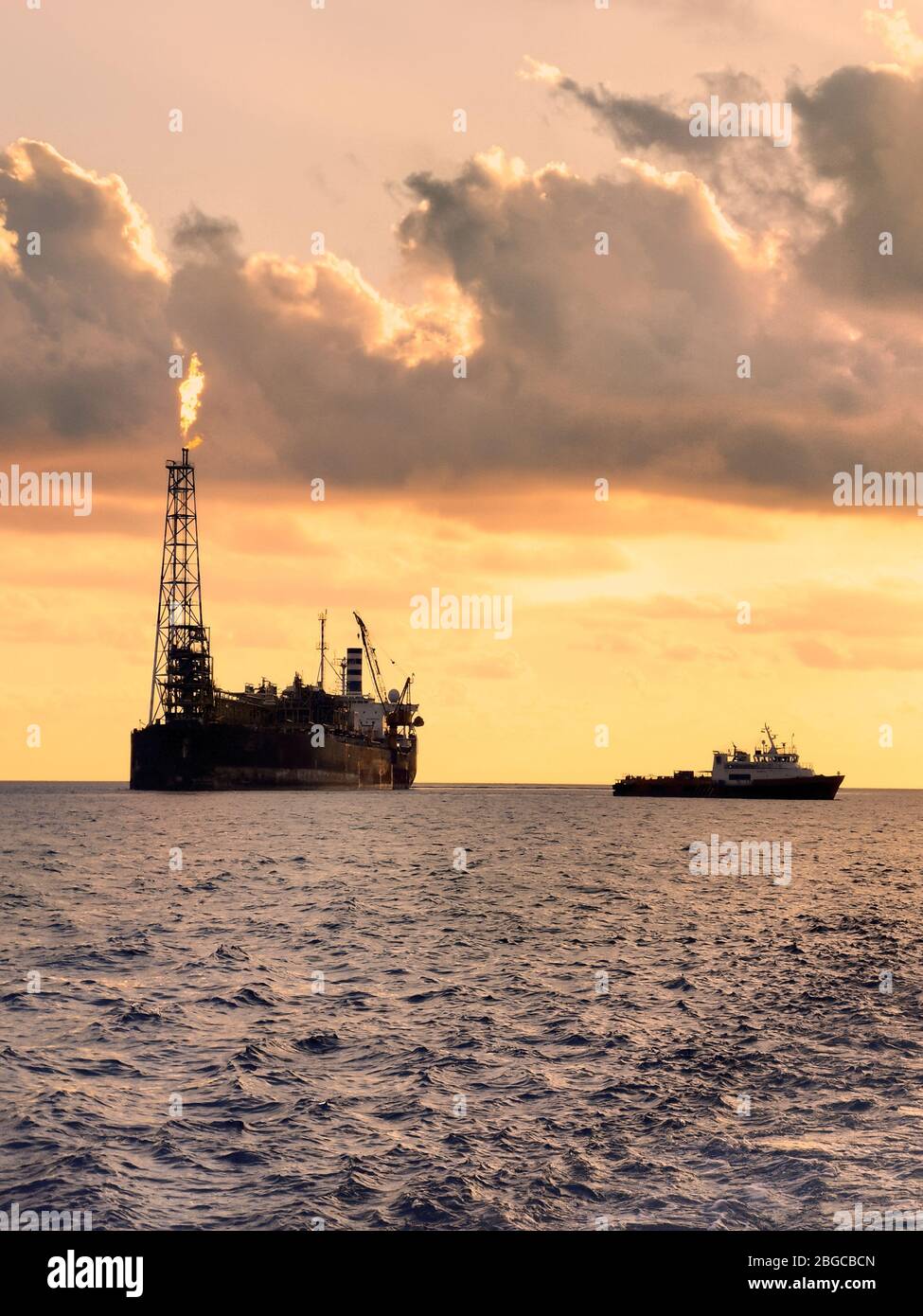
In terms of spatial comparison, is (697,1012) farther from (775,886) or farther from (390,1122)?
(775,886)

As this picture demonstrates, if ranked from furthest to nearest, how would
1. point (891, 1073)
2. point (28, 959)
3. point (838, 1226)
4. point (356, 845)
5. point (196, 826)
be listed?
1. point (196, 826)
2. point (356, 845)
3. point (28, 959)
4. point (891, 1073)
5. point (838, 1226)

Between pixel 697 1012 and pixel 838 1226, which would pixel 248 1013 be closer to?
pixel 697 1012

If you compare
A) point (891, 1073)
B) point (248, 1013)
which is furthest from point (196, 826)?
point (891, 1073)

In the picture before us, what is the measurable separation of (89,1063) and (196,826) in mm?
109460

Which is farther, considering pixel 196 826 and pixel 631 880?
pixel 196 826

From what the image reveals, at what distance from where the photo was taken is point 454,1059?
2959 centimetres

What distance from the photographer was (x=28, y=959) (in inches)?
1763

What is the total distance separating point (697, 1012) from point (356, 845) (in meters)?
77.9

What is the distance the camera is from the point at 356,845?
11206cm

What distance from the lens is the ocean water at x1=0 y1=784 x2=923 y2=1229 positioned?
67.7 ft

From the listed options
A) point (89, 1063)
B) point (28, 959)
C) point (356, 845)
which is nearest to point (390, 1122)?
point (89, 1063)

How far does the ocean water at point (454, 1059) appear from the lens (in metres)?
20.6
